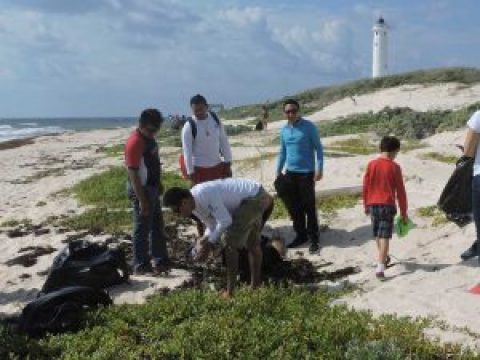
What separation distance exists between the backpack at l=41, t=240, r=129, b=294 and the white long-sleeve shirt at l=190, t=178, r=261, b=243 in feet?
6.85

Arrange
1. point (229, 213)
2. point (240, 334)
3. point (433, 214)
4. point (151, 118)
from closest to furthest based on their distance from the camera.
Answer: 1. point (240, 334)
2. point (229, 213)
3. point (151, 118)
4. point (433, 214)

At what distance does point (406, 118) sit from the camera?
28734mm

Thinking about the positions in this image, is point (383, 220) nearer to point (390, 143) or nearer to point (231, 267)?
point (390, 143)

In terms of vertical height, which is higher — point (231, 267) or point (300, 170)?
point (300, 170)

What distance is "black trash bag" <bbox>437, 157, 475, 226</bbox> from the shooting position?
279 inches

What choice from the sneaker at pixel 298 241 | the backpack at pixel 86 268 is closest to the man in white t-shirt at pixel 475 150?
the sneaker at pixel 298 241

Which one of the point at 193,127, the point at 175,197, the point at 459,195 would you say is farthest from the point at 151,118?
the point at 459,195

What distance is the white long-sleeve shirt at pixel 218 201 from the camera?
267 inches

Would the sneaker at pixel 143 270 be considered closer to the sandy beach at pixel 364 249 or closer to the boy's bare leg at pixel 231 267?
the sandy beach at pixel 364 249

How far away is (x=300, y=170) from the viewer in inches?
390

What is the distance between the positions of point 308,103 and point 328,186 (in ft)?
164

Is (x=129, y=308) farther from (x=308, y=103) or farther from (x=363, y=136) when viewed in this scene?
(x=308, y=103)

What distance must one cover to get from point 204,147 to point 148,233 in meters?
1.44

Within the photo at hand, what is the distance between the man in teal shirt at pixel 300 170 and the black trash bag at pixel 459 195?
259 centimetres
